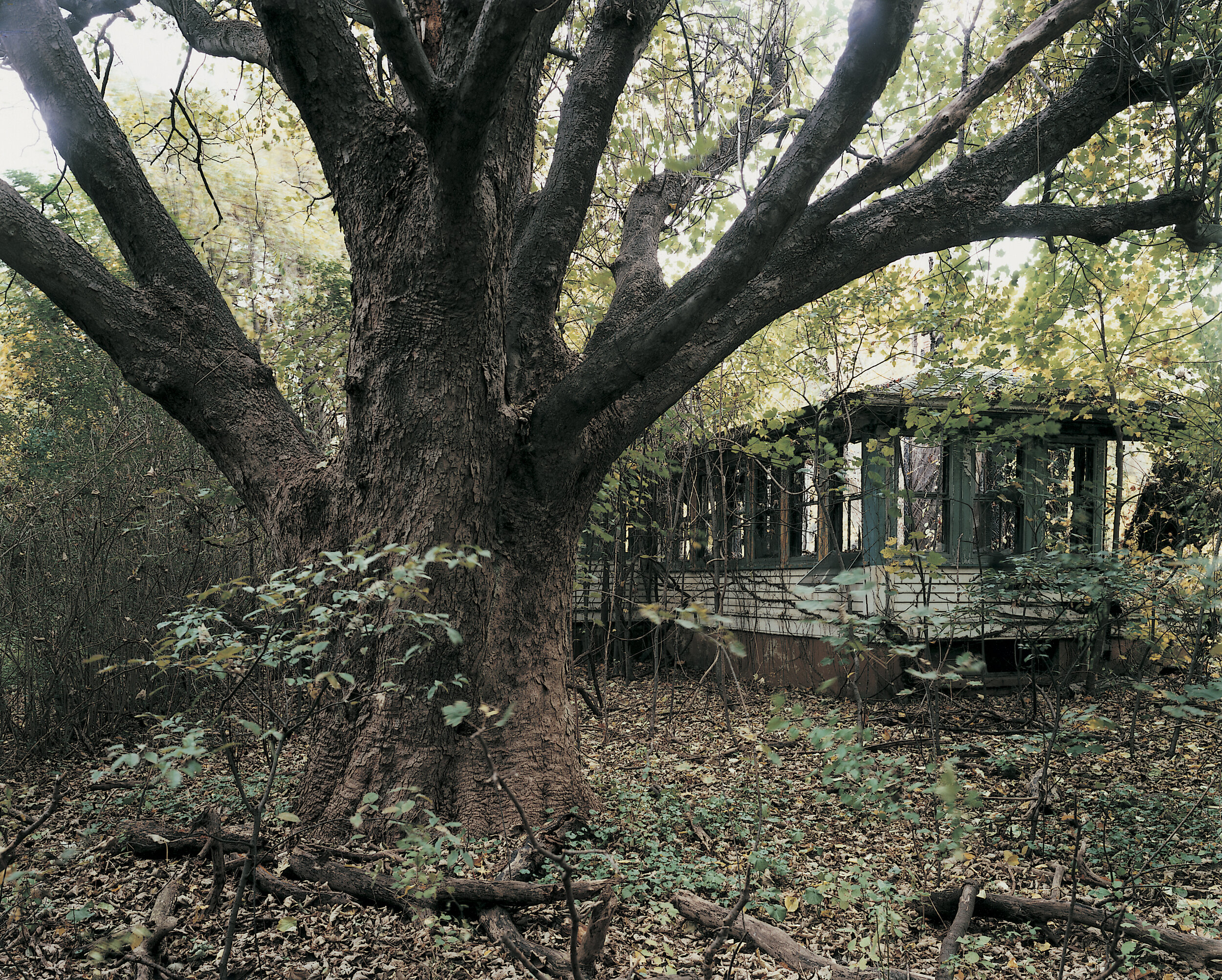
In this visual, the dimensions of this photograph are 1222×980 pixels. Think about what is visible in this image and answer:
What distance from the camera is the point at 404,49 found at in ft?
8.96

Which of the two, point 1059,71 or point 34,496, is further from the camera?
point 1059,71

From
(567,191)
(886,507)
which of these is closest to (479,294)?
(567,191)

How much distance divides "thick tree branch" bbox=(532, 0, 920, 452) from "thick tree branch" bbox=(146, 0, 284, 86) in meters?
3.57

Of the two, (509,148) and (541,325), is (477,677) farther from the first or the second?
(509,148)

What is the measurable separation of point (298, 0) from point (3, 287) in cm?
1062

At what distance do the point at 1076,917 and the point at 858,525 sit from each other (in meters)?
8.09

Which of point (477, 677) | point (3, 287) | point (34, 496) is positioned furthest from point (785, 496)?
point (3, 287)

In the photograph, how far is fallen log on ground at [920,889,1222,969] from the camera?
2752 millimetres

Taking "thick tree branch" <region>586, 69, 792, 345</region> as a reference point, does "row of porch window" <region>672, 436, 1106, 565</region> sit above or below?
below

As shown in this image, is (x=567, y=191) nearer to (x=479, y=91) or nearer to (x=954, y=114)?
(x=479, y=91)

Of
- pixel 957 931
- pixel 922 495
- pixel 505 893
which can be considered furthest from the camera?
pixel 922 495

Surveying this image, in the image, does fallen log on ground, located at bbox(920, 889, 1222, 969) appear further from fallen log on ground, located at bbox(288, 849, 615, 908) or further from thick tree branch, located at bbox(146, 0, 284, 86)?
thick tree branch, located at bbox(146, 0, 284, 86)

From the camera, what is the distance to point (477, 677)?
377 cm

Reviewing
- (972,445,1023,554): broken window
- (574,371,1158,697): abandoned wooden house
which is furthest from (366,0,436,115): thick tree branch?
(972,445,1023,554): broken window
